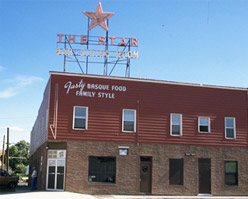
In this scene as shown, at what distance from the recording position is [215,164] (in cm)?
2612

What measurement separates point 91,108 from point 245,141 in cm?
1169

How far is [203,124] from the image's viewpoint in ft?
87.3

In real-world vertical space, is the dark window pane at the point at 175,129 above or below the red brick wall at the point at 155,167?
above

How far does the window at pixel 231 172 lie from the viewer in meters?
26.4

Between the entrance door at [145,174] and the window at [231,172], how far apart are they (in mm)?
5764

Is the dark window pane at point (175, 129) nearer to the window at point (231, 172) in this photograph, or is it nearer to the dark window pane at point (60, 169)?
the window at point (231, 172)

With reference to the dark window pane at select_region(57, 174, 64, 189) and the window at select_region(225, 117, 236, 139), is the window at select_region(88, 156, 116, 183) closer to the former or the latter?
the dark window pane at select_region(57, 174, 64, 189)

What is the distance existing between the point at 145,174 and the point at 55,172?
5.98 meters

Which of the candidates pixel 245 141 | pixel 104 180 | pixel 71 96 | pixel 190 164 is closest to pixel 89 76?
pixel 71 96

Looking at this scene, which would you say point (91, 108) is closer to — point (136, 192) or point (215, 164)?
point (136, 192)

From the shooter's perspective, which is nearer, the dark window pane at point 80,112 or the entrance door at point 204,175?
the dark window pane at point 80,112

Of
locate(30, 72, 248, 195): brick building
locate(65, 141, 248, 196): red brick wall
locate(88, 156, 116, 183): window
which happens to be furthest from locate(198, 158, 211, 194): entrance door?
locate(88, 156, 116, 183): window

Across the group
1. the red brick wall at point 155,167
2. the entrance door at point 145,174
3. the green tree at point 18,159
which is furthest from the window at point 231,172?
the green tree at point 18,159

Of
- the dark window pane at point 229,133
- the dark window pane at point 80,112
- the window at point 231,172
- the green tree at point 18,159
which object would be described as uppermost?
the dark window pane at point 80,112
